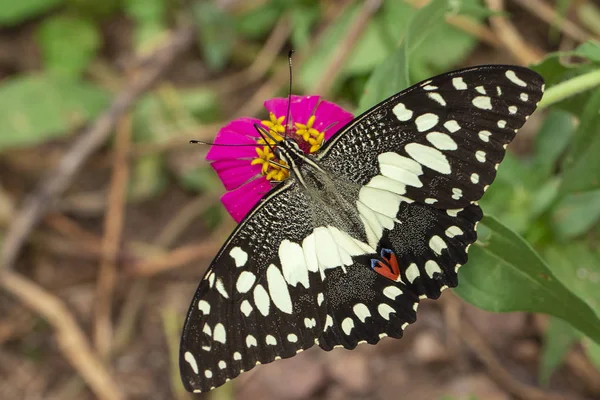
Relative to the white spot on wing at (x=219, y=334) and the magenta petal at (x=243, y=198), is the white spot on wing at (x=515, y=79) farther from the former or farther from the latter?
the white spot on wing at (x=219, y=334)

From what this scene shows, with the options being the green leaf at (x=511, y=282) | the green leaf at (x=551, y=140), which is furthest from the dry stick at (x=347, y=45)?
the green leaf at (x=511, y=282)

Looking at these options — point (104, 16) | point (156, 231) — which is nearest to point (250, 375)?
point (156, 231)

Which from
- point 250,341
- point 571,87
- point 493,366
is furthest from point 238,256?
point 493,366

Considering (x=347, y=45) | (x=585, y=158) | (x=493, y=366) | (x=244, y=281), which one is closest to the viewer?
(x=244, y=281)

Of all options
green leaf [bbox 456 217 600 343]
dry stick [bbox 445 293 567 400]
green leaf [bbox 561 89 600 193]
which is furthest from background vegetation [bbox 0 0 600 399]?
green leaf [bbox 456 217 600 343]

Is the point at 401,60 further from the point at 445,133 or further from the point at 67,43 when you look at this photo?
the point at 67,43

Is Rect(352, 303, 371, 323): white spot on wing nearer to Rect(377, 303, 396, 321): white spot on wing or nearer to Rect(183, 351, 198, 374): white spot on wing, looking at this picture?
Rect(377, 303, 396, 321): white spot on wing

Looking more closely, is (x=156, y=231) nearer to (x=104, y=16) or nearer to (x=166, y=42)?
(x=166, y=42)
